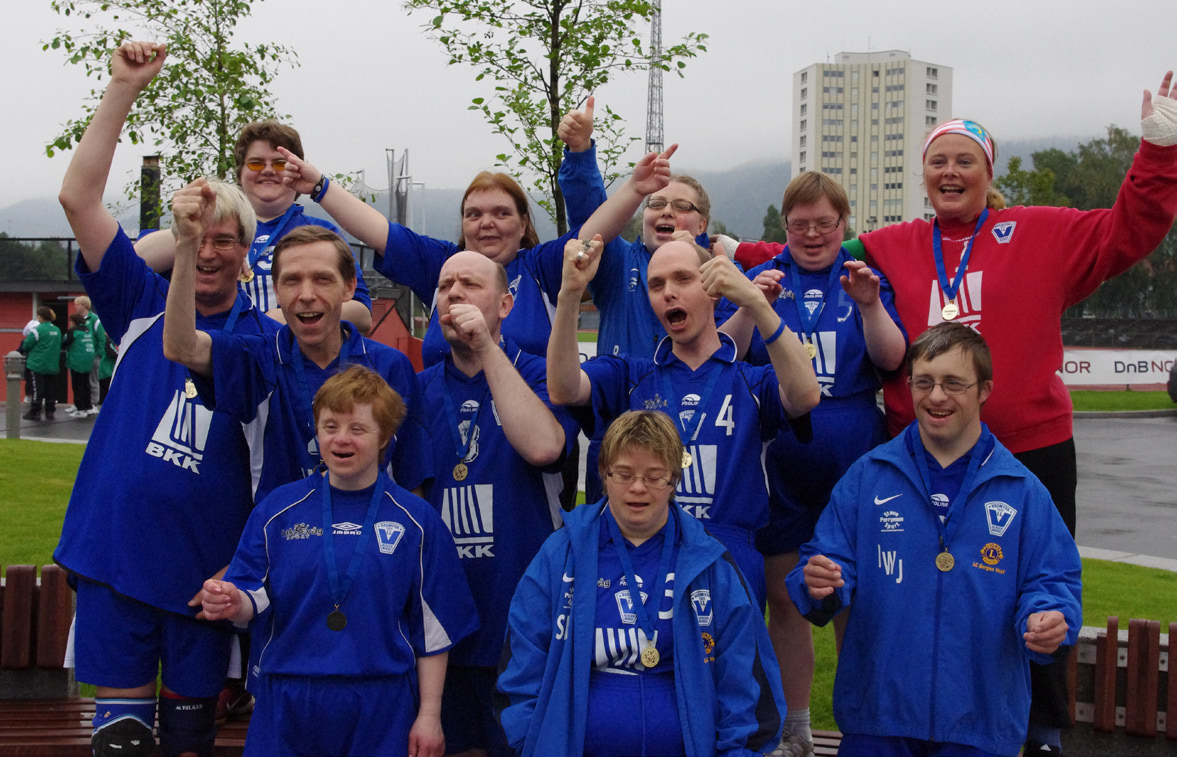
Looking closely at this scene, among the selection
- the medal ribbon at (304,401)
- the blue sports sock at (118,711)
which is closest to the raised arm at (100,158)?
the medal ribbon at (304,401)

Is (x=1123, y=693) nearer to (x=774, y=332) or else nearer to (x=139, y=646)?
(x=774, y=332)

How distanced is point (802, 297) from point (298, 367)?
2.00 meters

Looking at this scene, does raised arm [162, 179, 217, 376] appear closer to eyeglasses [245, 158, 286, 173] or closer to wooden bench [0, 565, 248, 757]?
eyeglasses [245, 158, 286, 173]

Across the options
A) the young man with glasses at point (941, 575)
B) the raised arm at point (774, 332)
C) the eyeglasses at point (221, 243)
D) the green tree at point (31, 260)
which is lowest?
the young man with glasses at point (941, 575)

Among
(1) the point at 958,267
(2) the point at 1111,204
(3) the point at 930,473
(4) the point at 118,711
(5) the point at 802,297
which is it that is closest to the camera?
(4) the point at 118,711

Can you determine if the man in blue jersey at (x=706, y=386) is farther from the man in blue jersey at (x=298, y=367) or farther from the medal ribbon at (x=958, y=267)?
the medal ribbon at (x=958, y=267)

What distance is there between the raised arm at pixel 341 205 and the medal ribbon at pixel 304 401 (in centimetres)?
71

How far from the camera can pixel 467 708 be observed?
3.85 metres

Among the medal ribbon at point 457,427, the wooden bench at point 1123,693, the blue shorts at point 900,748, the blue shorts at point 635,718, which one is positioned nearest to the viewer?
the blue shorts at point 635,718

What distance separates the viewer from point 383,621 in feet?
11.2

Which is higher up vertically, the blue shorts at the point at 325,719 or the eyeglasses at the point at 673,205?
the eyeglasses at the point at 673,205

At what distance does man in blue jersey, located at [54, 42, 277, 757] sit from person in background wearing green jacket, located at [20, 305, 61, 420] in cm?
1859

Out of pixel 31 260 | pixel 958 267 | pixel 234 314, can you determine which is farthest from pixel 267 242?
pixel 31 260

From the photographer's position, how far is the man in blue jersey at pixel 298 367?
361 centimetres
